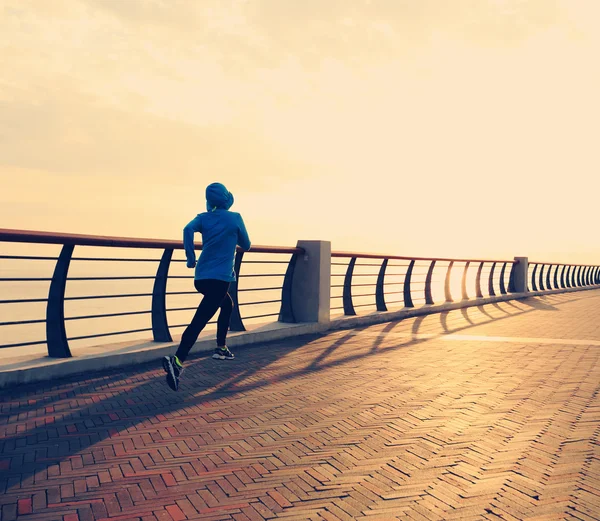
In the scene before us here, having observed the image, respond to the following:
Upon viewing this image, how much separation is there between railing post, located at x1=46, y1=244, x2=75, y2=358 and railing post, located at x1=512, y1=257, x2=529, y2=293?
19.9 metres

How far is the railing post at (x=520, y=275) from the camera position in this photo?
23281 mm

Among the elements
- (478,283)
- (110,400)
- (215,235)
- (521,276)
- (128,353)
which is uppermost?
(215,235)

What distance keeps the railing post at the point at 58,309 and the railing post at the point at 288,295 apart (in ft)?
14.1

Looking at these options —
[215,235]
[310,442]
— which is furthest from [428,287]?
[310,442]

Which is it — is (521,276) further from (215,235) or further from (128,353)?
(128,353)

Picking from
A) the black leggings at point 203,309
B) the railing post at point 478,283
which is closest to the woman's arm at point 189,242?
the black leggings at point 203,309

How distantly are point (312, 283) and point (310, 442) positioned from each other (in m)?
6.05

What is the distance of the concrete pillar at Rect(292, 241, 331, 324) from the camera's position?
1016cm

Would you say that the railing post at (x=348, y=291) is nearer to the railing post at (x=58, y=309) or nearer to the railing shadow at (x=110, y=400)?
the railing shadow at (x=110, y=400)

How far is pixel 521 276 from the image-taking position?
76.7ft

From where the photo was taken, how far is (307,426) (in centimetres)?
462

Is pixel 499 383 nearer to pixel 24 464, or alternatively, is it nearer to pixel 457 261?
pixel 24 464

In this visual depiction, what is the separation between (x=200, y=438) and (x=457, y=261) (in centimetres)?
1341

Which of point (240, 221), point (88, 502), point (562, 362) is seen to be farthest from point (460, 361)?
point (88, 502)
